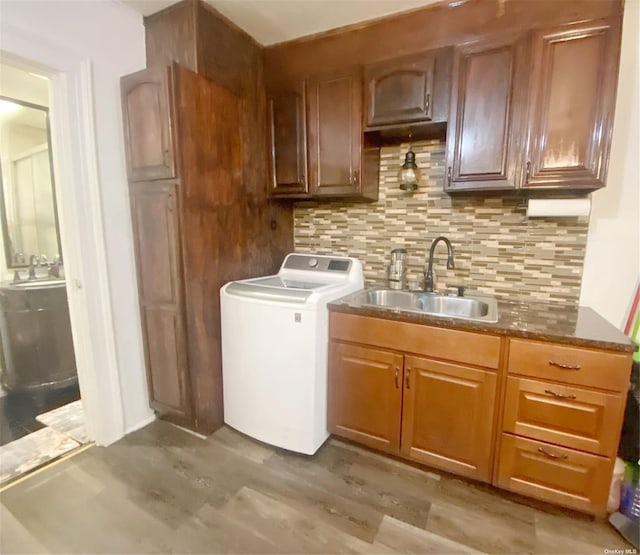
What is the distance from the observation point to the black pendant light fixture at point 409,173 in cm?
195

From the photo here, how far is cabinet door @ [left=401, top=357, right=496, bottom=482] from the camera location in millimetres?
1482

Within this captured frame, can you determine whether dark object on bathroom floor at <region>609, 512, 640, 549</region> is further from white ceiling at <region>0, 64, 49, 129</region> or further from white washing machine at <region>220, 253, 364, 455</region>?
white ceiling at <region>0, 64, 49, 129</region>

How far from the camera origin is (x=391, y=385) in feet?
5.47

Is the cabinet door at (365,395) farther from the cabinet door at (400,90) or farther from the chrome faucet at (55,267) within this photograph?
the chrome faucet at (55,267)

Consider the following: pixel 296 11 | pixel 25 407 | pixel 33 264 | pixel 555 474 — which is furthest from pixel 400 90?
pixel 25 407

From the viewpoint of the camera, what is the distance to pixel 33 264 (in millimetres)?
2588

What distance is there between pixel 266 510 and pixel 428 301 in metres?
1.40

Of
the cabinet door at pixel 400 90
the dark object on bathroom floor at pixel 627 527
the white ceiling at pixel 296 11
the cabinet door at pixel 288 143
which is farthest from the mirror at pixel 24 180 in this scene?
the dark object on bathroom floor at pixel 627 527

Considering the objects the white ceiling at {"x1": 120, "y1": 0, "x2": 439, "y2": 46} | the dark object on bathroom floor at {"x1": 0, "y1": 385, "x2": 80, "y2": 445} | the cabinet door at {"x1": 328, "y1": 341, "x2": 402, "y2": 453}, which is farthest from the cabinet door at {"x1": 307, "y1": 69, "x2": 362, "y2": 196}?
the dark object on bathroom floor at {"x1": 0, "y1": 385, "x2": 80, "y2": 445}

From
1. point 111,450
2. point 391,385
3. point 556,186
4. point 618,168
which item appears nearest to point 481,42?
point 556,186

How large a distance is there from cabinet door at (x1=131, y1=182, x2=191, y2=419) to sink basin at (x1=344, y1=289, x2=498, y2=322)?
0.98 metres

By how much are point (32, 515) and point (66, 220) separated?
53.9 inches

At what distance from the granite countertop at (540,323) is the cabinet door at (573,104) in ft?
2.00

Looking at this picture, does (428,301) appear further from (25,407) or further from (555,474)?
(25,407)
